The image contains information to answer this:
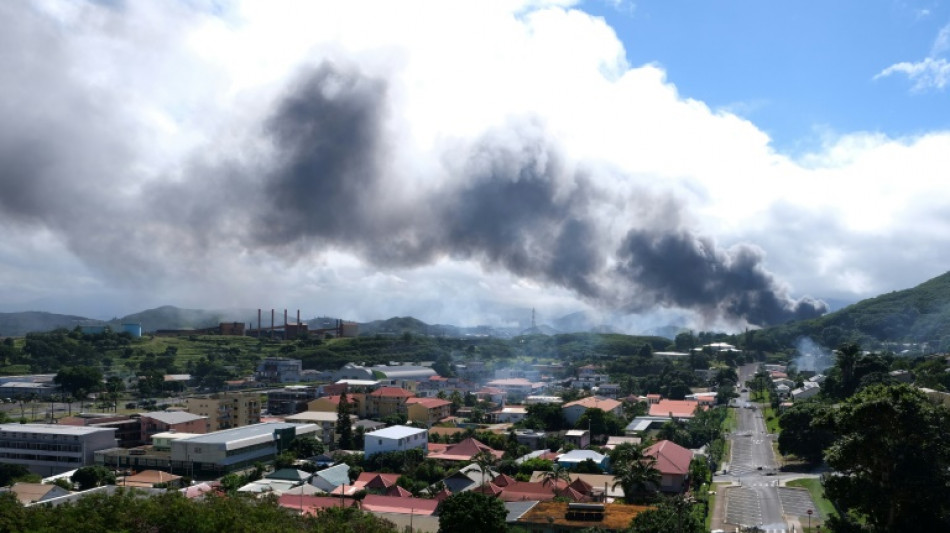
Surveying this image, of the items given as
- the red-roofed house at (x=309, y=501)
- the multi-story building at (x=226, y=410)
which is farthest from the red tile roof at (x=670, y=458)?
the multi-story building at (x=226, y=410)

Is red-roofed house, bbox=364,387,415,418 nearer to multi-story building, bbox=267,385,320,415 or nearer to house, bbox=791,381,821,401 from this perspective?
multi-story building, bbox=267,385,320,415

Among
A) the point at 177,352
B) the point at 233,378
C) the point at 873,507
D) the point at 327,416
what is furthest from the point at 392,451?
the point at 177,352

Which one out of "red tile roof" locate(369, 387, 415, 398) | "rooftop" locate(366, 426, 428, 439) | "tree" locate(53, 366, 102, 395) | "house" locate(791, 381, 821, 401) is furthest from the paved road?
"tree" locate(53, 366, 102, 395)

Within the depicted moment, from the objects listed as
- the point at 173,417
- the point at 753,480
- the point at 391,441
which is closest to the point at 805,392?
the point at 753,480

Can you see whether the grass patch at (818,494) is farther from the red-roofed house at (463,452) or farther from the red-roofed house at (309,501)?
the red-roofed house at (309,501)

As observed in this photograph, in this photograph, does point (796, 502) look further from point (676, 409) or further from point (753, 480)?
point (676, 409)

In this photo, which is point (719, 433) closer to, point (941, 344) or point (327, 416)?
point (327, 416)
